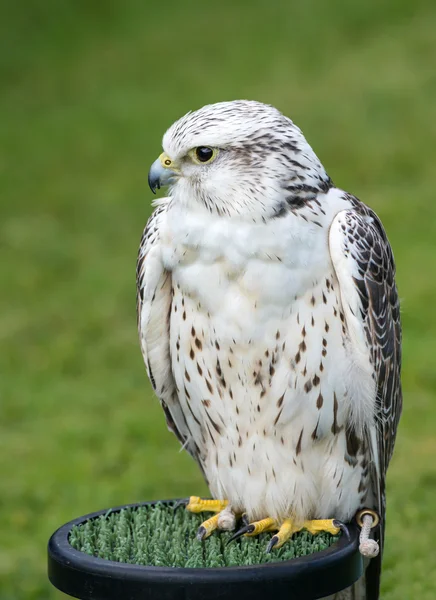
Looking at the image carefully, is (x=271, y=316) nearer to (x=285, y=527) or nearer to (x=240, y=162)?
(x=240, y=162)

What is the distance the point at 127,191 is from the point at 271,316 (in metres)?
8.23

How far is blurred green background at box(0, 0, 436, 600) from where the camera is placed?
241 inches

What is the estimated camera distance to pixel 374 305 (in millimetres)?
3207

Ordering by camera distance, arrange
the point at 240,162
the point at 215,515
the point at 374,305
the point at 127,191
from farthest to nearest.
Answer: the point at 127,191
the point at 215,515
the point at 374,305
the point at 240,162

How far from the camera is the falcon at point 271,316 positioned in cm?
308

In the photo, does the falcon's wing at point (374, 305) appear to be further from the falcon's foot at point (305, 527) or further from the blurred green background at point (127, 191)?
the blurred green background at point (127, 191)

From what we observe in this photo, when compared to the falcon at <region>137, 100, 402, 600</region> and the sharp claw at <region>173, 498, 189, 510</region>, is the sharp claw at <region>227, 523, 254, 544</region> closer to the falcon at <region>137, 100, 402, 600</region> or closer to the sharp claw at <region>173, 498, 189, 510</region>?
the falcon at <region>137, 100, 402, 600</region>

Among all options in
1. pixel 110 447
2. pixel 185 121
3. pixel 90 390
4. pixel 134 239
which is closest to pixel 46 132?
pixel 134 239

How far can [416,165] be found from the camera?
10883 mm

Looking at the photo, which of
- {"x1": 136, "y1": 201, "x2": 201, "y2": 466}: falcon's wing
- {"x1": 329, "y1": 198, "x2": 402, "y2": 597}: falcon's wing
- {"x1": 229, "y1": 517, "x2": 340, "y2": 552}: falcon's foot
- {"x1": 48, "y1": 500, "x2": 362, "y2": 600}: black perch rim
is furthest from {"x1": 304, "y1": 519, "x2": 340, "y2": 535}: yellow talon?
{"x1": 136, "y1": 201, "x2": 201, "y2": 466}: falcon's wing

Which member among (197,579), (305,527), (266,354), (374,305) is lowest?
(305,527)

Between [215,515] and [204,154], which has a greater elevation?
[204,154]

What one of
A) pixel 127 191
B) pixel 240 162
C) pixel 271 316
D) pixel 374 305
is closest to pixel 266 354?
pixel 271 316

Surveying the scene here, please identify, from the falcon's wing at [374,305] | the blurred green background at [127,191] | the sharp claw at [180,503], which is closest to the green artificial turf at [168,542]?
the sharp claw at [180,503]
